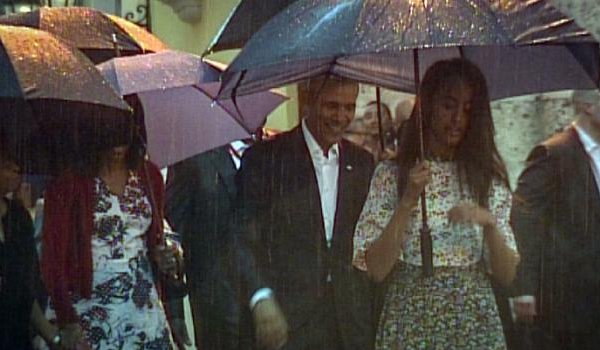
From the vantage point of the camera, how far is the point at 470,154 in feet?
19.4

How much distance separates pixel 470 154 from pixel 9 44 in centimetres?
187

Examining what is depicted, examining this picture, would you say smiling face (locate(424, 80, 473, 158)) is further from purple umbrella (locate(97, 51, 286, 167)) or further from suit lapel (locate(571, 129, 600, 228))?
purple umbrella (locate(97, 51, 286, 167))

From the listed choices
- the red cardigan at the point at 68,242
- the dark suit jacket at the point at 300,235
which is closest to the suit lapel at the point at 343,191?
the dark suit jacket at the point at 300,235

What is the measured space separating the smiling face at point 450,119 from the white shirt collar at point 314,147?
2.48ft

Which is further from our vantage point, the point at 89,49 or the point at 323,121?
the point at 89,49

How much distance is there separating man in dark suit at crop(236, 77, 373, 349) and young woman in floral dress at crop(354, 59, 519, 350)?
465mm

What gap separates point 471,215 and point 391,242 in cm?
32

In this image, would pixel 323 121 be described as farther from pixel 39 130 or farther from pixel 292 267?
pixel 39 130

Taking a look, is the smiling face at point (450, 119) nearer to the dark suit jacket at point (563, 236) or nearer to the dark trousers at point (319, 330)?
the dark trousers at point (319, 330)

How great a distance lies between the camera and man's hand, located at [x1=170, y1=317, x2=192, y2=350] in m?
6.83

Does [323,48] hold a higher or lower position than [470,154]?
higher

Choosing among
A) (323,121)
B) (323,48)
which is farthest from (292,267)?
(323,48)

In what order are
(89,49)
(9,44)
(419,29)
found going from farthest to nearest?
(89,49) → (9,44) → (419,29)

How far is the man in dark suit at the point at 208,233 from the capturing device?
7.59 metres
